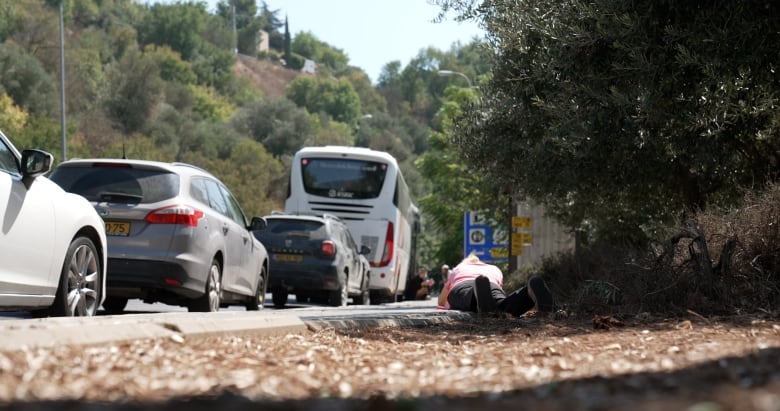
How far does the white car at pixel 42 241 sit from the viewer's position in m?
8.25

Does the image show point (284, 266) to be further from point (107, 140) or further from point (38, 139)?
point (107, 140)

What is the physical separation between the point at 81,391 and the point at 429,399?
1.31m

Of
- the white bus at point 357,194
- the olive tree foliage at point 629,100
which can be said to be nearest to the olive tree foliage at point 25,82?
the white bus at point 357,194

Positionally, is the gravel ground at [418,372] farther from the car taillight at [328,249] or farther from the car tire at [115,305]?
the car taillight at [328,249]

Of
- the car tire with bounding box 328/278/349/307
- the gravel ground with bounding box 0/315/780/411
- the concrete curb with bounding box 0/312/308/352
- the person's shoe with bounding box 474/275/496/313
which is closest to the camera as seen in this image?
the gravel ground with bounding box 0/315/780/411

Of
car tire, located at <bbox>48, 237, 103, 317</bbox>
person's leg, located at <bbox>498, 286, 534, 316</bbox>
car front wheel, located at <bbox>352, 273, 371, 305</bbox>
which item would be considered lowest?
car front wheel, located at <bbox>352, 273, 371, 305</bbox>

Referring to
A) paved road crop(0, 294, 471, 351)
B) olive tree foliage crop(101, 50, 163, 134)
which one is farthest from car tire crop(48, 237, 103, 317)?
olive tree foliage crop(101, 50, 163, 134)

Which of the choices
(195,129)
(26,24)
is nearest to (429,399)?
(26,24)

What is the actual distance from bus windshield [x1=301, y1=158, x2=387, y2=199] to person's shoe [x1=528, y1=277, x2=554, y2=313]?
2011cm

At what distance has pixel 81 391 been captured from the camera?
178 inches

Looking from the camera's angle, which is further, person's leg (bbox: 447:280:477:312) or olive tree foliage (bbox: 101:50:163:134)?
olive tree foliage (bbox: 101:50:163:134)

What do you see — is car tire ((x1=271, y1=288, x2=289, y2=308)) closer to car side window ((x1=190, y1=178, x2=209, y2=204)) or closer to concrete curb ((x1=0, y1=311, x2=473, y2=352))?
car side window ((x1=190, y1=178, x2=209, y2=204))

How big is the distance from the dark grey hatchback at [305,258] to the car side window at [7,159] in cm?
1244

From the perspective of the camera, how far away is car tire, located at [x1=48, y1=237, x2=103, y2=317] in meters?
Answer: 9.18
